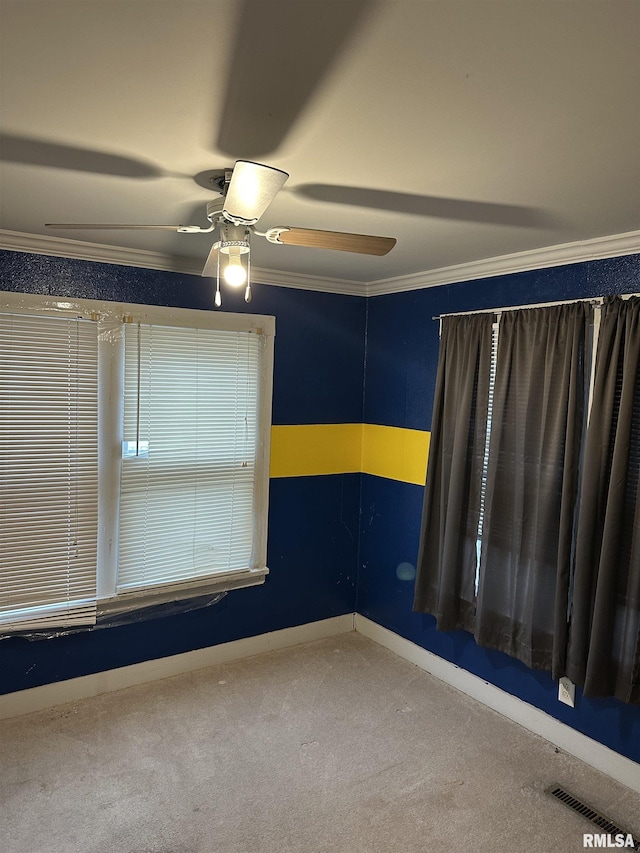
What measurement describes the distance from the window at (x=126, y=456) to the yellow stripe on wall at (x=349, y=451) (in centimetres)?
18

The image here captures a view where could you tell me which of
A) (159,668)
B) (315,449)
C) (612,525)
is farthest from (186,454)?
(612,525)

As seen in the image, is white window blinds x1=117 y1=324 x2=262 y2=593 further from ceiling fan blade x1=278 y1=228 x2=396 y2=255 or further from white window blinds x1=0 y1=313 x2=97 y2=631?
ceiling fan blade x1=278 y1=228 x2=396 y2=255

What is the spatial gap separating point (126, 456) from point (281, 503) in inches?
41.0

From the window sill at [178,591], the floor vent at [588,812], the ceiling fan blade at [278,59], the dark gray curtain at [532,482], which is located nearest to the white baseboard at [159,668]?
the window sill at [178,591]

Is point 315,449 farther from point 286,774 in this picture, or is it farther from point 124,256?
point 286,774

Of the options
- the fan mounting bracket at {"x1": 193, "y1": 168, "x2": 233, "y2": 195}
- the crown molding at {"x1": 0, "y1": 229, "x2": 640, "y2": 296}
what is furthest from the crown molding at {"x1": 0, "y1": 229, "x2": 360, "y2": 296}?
the fan mounting bracket at {"x1": 193, "y1": 168, "x2": 233, "y2": 195}

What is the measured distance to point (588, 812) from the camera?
246 centimetres

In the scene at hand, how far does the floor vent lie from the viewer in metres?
2.35

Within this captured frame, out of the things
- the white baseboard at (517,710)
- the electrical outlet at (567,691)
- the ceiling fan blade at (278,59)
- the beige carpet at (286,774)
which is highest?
the ceiling fan blade at (278,59)

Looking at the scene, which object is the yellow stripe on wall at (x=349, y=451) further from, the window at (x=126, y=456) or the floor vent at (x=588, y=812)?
the floor vent at (x=588, y=812)

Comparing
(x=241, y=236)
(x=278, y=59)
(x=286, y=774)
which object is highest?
(x=278, y=59)

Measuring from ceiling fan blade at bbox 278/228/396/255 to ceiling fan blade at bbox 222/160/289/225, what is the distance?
0.19 meters

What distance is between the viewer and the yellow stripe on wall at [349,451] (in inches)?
147

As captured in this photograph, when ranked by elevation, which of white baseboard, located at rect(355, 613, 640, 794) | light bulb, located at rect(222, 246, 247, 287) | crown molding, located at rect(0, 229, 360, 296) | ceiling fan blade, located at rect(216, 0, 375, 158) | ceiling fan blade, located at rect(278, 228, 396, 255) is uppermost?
ceiling fan blade, located at rect(216, 0, 375, 158)
